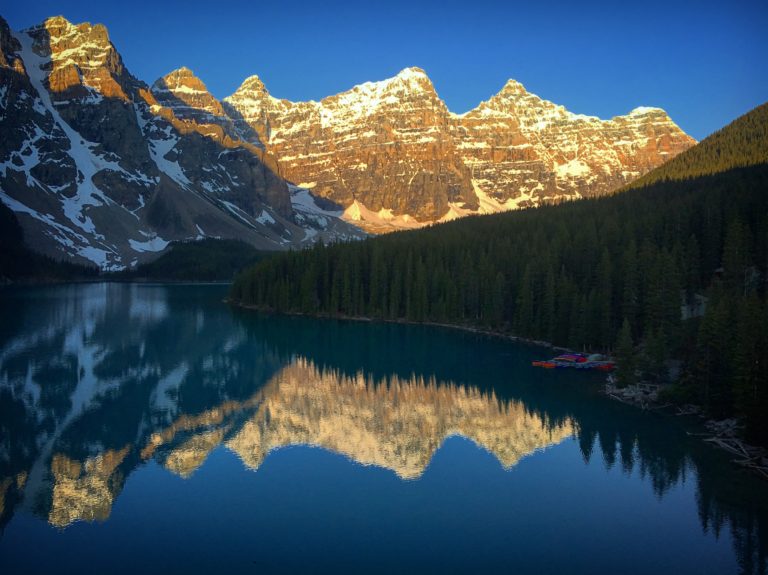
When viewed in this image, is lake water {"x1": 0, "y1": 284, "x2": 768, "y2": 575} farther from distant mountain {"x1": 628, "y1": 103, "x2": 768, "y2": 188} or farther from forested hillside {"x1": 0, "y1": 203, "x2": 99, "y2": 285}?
forested hillside {"x1": 0, "y1": 203, "x2": 99, "y2": 285}

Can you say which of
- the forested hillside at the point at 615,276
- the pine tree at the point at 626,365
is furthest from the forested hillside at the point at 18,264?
the pine tree at the point at 626,365

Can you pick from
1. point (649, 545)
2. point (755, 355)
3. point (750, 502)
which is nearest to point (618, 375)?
point (755, 355)

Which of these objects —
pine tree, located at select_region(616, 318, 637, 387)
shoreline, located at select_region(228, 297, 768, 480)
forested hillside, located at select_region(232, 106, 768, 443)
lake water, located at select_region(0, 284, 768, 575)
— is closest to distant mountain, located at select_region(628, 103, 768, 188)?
forested hillside, located at select_region(232, 106, 768, 443)

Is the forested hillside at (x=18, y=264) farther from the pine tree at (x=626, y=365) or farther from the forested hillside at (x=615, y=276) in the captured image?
the pine tree at (x=626, y=365)

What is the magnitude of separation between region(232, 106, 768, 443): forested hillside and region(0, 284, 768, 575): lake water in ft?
18.2

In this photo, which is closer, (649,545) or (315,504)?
(649,545)

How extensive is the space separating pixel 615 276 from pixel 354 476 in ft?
161

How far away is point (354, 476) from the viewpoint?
111 feet

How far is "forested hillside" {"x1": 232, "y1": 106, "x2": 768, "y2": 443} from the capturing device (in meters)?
42.9

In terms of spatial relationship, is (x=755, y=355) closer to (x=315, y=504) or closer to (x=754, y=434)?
(x=754, y=434)

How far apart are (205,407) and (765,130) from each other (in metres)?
113

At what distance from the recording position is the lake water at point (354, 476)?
2502cm

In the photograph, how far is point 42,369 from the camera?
59375 millimetres

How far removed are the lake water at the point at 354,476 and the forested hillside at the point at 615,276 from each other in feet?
18.2
